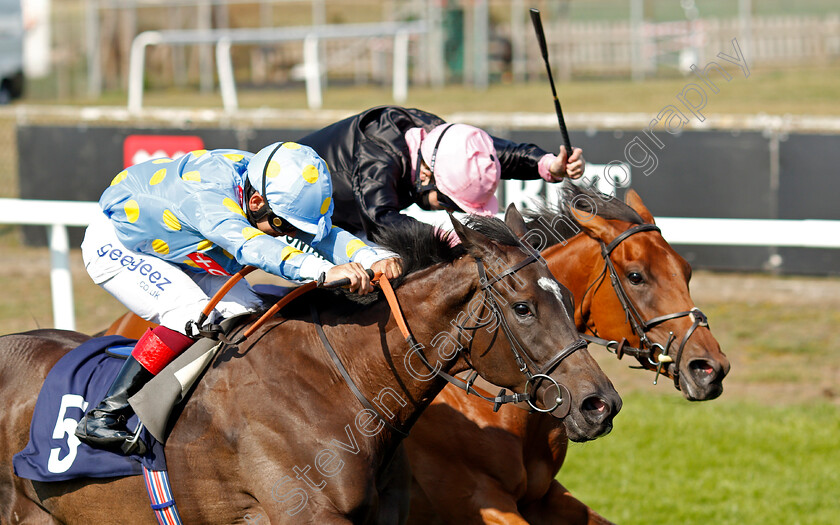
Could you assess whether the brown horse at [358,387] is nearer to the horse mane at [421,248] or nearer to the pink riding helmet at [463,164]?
the horse mane at [421,248]

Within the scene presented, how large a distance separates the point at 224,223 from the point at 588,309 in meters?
1.46

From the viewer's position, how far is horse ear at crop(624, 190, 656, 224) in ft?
12.5

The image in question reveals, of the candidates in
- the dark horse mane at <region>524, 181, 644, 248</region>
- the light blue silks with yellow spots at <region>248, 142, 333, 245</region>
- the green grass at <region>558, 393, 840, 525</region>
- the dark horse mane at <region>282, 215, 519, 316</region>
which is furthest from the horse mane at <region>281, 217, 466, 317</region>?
the green grass at <region>558, 393, 840, 525</region>

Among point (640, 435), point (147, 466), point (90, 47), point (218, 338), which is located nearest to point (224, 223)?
point (218, 338)

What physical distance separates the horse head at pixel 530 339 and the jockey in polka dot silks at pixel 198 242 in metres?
0.29

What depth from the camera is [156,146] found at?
32.7ft

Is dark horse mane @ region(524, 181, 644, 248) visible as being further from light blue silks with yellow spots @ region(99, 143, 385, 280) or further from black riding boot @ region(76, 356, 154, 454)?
black riding boot @ region(76, 356, 154, 454)

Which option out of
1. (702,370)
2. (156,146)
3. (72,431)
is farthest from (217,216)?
(156,146)

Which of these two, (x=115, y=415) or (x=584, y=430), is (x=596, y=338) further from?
(x=115, y=415)

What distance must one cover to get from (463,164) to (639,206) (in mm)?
744

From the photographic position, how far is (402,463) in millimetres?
3225

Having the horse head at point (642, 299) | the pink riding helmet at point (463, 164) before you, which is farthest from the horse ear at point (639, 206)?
the pink riding helmet at point (463, 164)

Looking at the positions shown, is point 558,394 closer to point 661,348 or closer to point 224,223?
point 661,348

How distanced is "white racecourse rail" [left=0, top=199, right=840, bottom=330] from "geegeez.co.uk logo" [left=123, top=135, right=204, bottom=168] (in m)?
4.27
